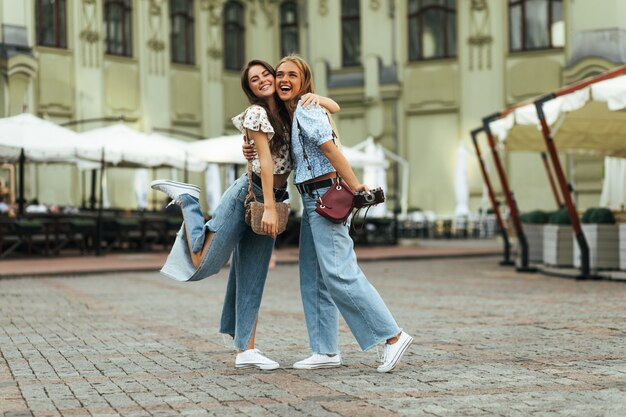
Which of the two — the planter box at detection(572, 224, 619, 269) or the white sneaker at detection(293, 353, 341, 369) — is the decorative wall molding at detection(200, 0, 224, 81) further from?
the white sneaker at detection(293, 353, 341, 369)

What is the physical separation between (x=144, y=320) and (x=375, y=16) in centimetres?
2626

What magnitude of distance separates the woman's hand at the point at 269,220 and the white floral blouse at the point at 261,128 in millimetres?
234

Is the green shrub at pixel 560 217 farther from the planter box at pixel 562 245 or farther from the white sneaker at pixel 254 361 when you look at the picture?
the white sneaker at pixel 254 361

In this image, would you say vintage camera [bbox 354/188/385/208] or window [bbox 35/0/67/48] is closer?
vintage camera [bbox 354/188/385/208]

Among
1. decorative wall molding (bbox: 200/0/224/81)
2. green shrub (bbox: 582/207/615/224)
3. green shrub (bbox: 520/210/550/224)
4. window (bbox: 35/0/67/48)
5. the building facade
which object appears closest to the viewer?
green shrub (bbox: 582/207/615/224)

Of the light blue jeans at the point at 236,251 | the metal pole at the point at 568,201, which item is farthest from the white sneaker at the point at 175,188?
the metal pole at the point at 568,201

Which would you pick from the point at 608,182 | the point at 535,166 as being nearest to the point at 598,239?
the point at 608,182

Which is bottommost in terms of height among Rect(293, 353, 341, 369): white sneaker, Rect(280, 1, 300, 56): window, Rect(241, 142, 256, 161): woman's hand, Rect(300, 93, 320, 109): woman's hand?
Rect(293, 353, 341, 369): white sneaker

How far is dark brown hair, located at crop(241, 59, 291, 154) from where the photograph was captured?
662 cm

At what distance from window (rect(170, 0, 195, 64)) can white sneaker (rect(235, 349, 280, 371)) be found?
28.2m

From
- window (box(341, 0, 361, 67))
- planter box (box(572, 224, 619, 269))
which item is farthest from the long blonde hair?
window (box(341, 0, 361, 67))

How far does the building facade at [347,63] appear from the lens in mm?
31047

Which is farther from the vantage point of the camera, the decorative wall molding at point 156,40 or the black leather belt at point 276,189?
the decorative wall molding at point 156,40

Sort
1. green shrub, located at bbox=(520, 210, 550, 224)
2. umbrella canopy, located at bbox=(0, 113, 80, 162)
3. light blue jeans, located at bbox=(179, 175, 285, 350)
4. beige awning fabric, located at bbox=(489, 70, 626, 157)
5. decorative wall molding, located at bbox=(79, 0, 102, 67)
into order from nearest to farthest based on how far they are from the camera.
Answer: light blue jeans, located at bbox=(179, 175, 285, 350) → beige awning fabric, located at bbox=(489, 70, 626, 157) → green shrub, located at bbox=(520, 210, 550, 224) → umbrella canopy, located at bbox=(0, 113, 80, 162) → decorative wall molding, located at bbox=(79, 0, 102, 67)
